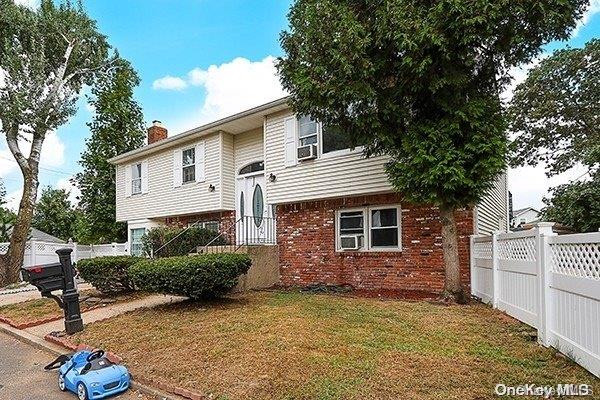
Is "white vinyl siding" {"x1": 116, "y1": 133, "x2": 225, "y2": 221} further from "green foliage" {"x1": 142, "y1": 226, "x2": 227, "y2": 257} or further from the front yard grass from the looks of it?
the front yard grass

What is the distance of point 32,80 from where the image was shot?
52.9ft

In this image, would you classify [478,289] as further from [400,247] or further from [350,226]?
[350,226]

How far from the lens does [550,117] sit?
1836 centimetres

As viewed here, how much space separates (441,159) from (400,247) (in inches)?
131

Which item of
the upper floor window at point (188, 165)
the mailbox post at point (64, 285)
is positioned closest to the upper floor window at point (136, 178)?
the upper floor window at point (188, 165)

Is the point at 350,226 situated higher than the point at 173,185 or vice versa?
the point at 173,185

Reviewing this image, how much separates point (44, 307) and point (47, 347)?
370 centimetres

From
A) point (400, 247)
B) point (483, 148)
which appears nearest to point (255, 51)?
point (400, 247)

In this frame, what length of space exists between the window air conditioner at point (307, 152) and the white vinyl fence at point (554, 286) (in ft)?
17.6

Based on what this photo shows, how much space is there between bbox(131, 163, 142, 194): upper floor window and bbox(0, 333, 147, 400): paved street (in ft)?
36.5

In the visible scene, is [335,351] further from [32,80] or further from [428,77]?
[32,80]

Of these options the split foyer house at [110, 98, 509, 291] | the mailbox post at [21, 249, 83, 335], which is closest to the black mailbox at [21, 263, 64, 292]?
the mailbox post at [21, 249, 83, 335]

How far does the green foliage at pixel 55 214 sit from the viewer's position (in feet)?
97.2

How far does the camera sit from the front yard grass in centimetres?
375
